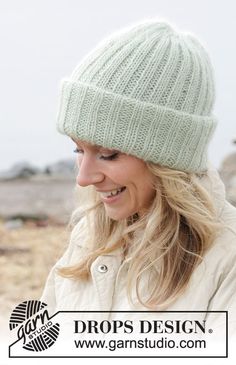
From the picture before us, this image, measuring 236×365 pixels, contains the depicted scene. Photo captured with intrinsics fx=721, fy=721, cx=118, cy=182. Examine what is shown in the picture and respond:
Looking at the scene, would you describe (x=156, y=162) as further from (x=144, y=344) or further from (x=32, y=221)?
(x=32, y=221)

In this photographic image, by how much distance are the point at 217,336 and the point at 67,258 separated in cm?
71

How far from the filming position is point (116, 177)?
233cm

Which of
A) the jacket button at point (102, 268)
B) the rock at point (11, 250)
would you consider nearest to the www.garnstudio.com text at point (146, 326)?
the jacket button at point (102, 268)

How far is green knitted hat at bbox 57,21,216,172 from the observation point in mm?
2318

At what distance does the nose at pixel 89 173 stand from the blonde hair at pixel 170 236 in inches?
6.8

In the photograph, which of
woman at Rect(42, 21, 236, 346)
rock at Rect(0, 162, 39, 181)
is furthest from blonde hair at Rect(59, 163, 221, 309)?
rock at Rect(0, 162, 39, 181)

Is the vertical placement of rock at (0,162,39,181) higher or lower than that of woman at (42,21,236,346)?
lower

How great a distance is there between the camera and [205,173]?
251 centimetres

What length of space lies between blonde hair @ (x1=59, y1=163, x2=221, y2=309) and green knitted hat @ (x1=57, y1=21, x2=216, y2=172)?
7 centimetres

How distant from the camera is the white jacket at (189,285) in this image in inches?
89.7

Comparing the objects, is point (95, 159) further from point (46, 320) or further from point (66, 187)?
point (66, 187)

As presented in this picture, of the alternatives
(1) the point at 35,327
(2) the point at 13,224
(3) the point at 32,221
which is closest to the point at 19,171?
(3) the point at 32,221

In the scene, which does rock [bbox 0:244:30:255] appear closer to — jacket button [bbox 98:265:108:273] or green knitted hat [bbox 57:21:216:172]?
jacket button [bbox 98:265:108:273]

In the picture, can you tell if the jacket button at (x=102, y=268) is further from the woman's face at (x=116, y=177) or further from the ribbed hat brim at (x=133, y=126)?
the ribbed hat brim at (x=133, y=126)
